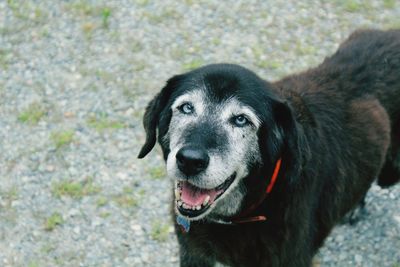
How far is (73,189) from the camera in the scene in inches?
202

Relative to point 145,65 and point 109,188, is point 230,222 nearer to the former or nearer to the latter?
point 109,188

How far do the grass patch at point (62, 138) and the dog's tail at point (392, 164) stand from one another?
111 inches

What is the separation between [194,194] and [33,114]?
3061 millimetres

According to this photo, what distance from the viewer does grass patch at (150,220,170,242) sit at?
476cm

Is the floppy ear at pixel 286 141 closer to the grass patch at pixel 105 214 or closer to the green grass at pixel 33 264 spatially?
the grass patch at pixel 105 214

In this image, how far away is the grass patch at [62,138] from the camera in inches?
219

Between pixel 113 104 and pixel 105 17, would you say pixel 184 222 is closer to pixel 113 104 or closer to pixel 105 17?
pixel 113 104

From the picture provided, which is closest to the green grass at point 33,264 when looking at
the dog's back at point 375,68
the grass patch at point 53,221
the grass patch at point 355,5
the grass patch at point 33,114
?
the grass patch at point 53,221

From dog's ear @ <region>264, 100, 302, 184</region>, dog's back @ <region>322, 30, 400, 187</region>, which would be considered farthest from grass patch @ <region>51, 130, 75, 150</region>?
dog's ear @ <region>264, 100, 302, 184</region>

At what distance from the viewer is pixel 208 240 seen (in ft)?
11.6

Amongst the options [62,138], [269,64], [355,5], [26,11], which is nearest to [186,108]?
[62,138]

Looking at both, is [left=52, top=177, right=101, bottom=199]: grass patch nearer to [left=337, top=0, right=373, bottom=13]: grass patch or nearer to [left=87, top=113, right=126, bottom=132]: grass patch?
[left=87, top=113, right=126, bottom=132]: grass patch

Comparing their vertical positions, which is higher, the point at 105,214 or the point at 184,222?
the point at 184,222

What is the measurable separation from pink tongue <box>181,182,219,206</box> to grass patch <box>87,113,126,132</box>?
257 centimetres
